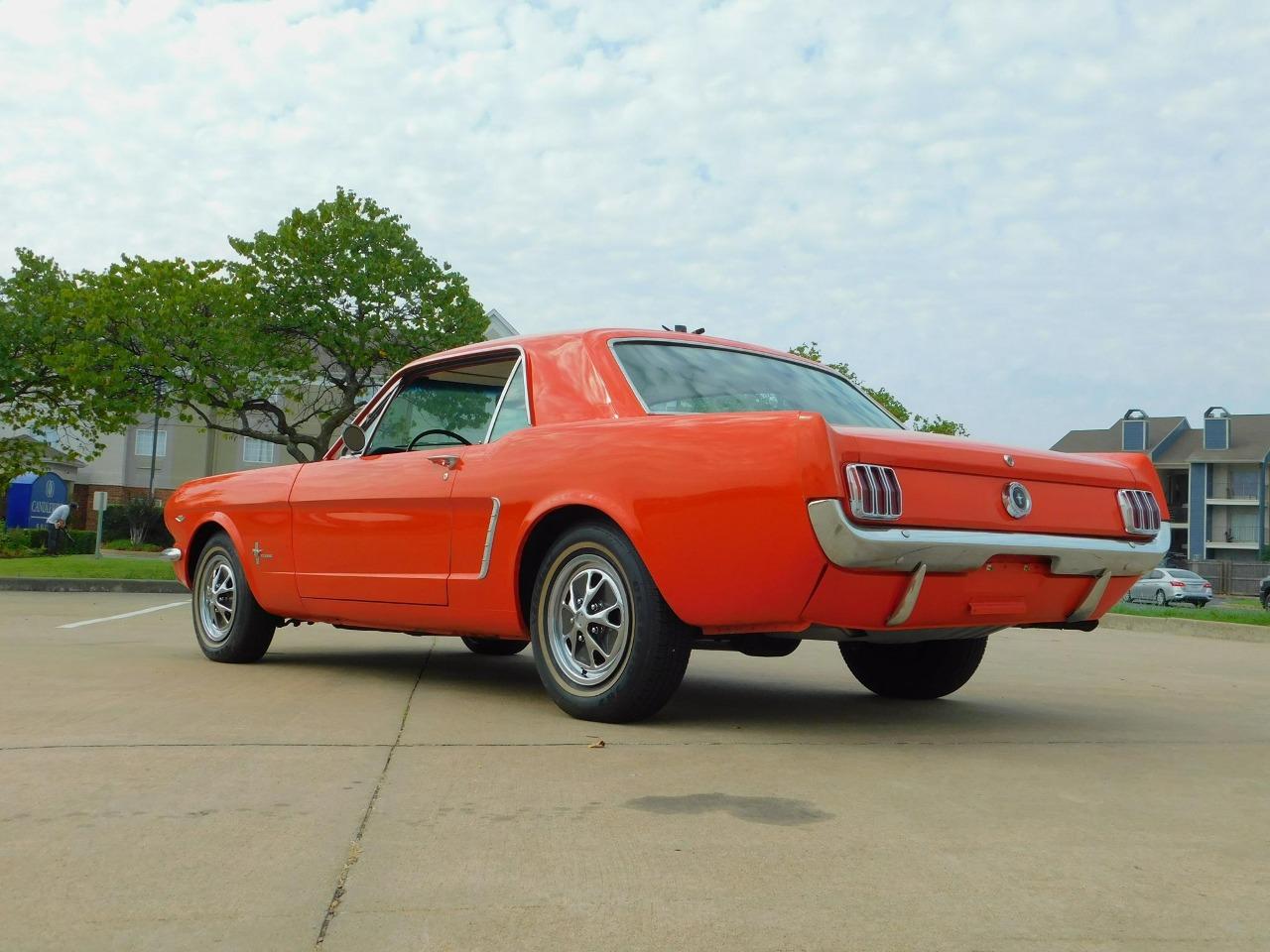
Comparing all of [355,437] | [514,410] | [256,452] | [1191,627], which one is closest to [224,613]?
[355,437]

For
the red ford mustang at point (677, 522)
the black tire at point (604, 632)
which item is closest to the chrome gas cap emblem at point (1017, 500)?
the red ford mustang at point (677, 522)

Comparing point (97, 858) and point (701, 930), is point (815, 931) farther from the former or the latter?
point (97, 858)

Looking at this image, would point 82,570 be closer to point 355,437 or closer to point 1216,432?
point 355,437

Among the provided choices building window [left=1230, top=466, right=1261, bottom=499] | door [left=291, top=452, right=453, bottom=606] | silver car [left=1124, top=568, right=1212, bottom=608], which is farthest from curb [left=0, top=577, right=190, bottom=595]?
building window [left=1230, top=466, right=1261, bottom=499]

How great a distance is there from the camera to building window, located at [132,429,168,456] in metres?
57.4

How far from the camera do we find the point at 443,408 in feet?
21.3

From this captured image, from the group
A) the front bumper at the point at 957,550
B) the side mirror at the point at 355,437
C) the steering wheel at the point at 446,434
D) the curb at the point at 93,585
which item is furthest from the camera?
the curb at the point at 93,585

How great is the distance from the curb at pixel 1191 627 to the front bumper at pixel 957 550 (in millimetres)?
8770

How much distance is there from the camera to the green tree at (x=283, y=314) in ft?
82.4

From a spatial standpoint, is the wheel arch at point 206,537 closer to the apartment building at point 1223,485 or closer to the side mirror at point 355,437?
the side mirror at point 355,437

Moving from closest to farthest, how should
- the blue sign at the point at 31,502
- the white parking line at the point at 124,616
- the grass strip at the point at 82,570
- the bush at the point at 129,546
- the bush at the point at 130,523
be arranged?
the white parking line at the point at 124,616, the grass strip at the point at 82,570, the bush at the point at 129,546, the bush at the point at 130,523, the blue sign at the point at 31,502

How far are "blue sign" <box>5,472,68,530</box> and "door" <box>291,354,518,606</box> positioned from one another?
44985 mm

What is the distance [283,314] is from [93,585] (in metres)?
9.78

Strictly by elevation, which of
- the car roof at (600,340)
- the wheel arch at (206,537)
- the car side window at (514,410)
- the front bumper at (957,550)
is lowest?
the wheel arch at (206,537)
